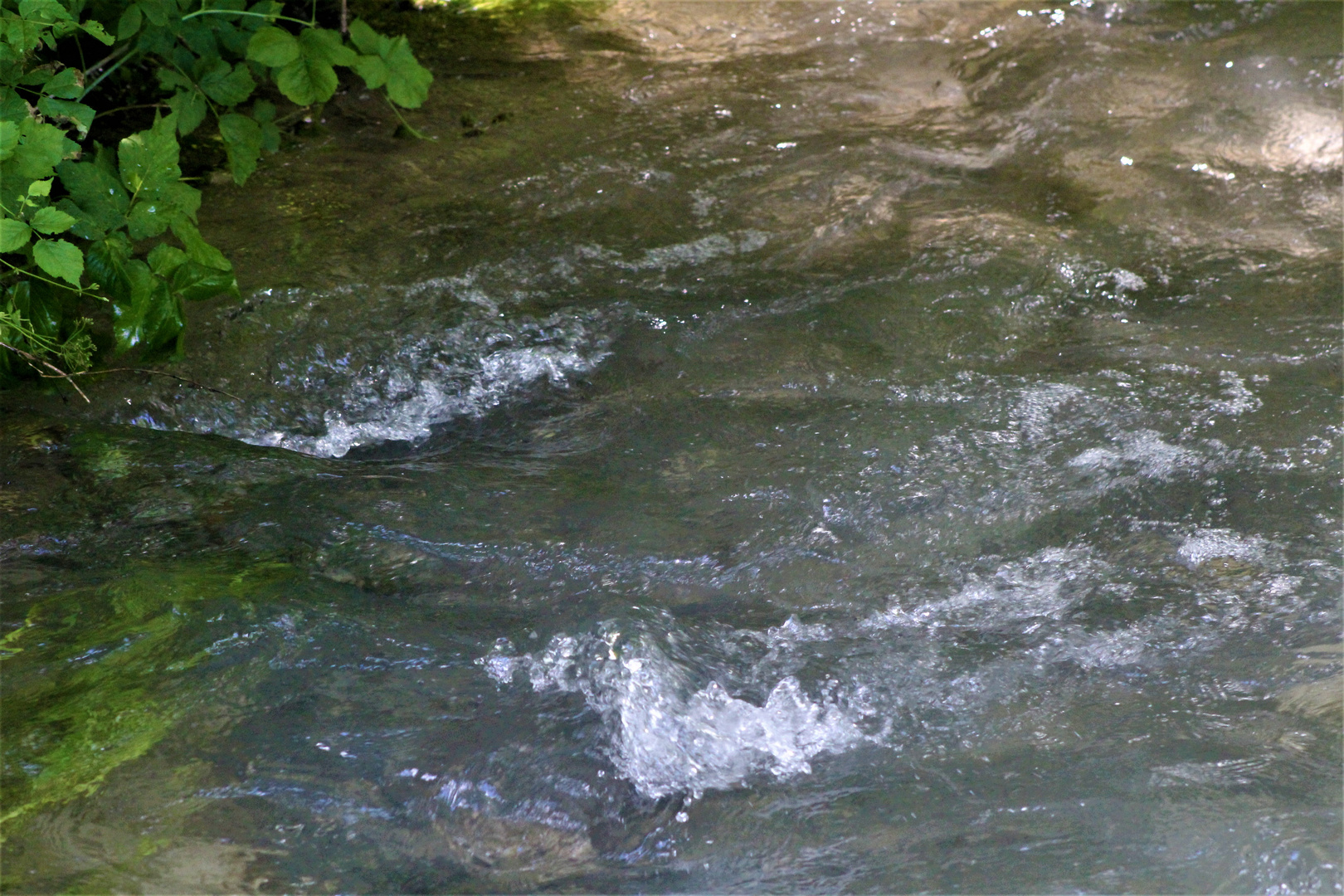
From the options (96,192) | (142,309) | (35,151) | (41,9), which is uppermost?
(41,9)

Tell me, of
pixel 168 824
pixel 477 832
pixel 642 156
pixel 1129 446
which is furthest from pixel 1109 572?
pixel 642 156

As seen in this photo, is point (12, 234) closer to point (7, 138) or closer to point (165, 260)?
point (7, 138)

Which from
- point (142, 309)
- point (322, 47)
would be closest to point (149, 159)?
point (142, 309)

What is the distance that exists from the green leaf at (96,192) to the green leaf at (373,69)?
3.28ft

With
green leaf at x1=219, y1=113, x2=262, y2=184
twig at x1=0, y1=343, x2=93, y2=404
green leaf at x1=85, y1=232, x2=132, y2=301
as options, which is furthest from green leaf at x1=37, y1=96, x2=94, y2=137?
green leaf at x1=219, y1=113, x2=262, y2=184

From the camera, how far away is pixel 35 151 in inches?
84.7

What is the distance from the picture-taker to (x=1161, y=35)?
4832 millimetres

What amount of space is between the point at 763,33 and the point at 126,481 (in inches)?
141

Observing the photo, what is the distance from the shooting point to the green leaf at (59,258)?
81.1 inches

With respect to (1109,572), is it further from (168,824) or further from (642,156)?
(642,156)

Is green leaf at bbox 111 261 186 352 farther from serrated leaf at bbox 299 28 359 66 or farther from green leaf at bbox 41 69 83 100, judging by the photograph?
serrated leaf at bbox 299 28 359 66

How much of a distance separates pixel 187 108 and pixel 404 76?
606 millimetres

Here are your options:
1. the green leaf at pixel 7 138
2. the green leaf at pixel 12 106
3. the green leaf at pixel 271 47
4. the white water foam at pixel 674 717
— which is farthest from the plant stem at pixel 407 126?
the white water foam at pixel 674 717

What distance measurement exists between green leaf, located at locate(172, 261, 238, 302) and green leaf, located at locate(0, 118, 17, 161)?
416 mm
